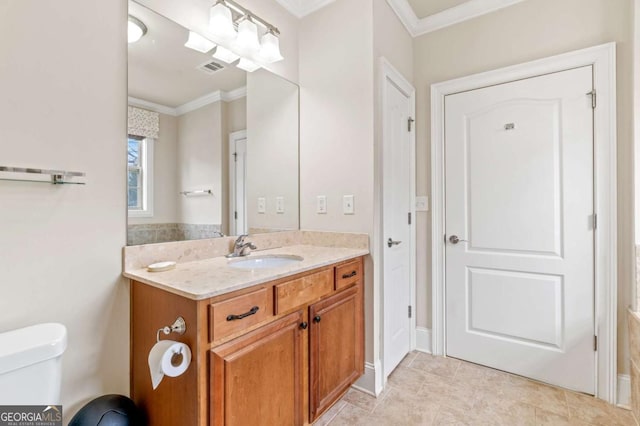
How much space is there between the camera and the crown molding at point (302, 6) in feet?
6.82

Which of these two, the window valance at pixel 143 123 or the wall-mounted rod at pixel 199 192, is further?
Answer: the wall-mounted rod at pixel 199 192

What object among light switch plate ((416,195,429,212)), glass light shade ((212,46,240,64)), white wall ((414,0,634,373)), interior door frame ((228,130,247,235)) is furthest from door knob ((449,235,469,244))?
glass light shade ((212,46,240,64))

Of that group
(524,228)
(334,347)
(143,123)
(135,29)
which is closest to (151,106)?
(143,123)

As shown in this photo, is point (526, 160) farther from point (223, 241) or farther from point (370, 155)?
point (223, 241)

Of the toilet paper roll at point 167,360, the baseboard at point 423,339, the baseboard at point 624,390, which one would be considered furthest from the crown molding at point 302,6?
the baseboard at point 624,390

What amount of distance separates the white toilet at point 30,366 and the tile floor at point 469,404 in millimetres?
1237

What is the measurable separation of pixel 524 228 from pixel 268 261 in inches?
68.8

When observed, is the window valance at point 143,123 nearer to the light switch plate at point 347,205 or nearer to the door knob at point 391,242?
the light switch plate at point 347,205

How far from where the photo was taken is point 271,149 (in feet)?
6.86

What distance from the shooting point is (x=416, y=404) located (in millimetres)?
1765

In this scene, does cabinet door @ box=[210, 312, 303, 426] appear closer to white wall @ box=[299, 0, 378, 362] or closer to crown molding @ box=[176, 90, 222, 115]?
white wall @ box=[299, 0, 378, 362]

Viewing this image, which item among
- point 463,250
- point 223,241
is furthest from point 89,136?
point 463,250

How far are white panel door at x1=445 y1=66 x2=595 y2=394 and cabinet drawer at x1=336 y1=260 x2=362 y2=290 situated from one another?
908 mm

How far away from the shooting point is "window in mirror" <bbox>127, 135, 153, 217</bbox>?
1362 millimetres
